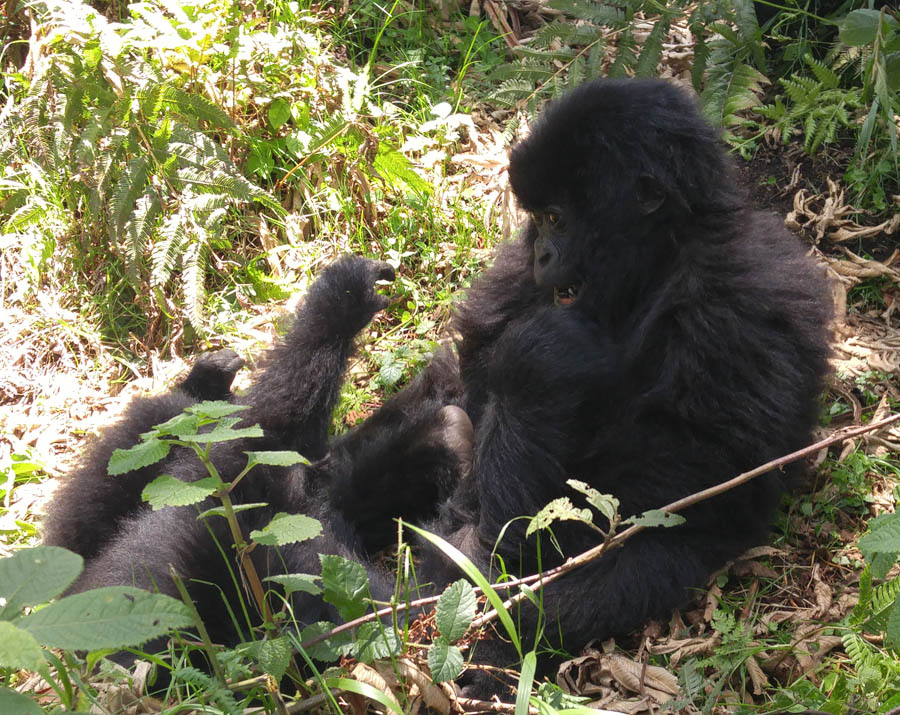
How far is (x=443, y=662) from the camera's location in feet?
7.73

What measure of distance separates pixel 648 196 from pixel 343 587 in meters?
1.95

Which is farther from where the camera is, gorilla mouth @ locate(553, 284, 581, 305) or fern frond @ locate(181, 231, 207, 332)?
fern frond @ locate(181, 231, 207, 332)

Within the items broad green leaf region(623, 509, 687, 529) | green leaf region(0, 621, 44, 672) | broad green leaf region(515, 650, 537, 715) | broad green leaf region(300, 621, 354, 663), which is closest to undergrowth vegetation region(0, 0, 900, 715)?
broad green leaf region(623, 509, 687, 529)

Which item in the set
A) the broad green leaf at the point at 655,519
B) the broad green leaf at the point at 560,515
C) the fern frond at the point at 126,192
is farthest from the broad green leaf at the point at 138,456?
the fern frond at the point at 126,192

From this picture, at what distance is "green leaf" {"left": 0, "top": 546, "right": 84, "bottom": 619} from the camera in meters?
1.77

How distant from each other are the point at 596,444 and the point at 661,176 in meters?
1.03

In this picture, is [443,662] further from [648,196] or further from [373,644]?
[648,196]

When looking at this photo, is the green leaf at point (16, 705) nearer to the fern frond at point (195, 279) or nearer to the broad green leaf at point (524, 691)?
the broad green leaf at point (524, 691)

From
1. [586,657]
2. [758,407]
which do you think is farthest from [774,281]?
[586,657]

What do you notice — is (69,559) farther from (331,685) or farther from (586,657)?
(586,657)

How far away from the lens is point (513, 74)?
17.0 feet

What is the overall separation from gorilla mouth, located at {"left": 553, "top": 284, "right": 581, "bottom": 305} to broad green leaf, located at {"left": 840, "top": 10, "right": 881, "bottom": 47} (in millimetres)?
1471

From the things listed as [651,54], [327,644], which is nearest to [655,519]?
[327,644]

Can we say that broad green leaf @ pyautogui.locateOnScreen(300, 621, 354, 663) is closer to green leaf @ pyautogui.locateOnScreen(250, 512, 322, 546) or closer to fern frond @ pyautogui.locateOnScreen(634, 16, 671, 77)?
green leaf @ pyautogui.locateOnScreen(250, 512, 322, 546)
